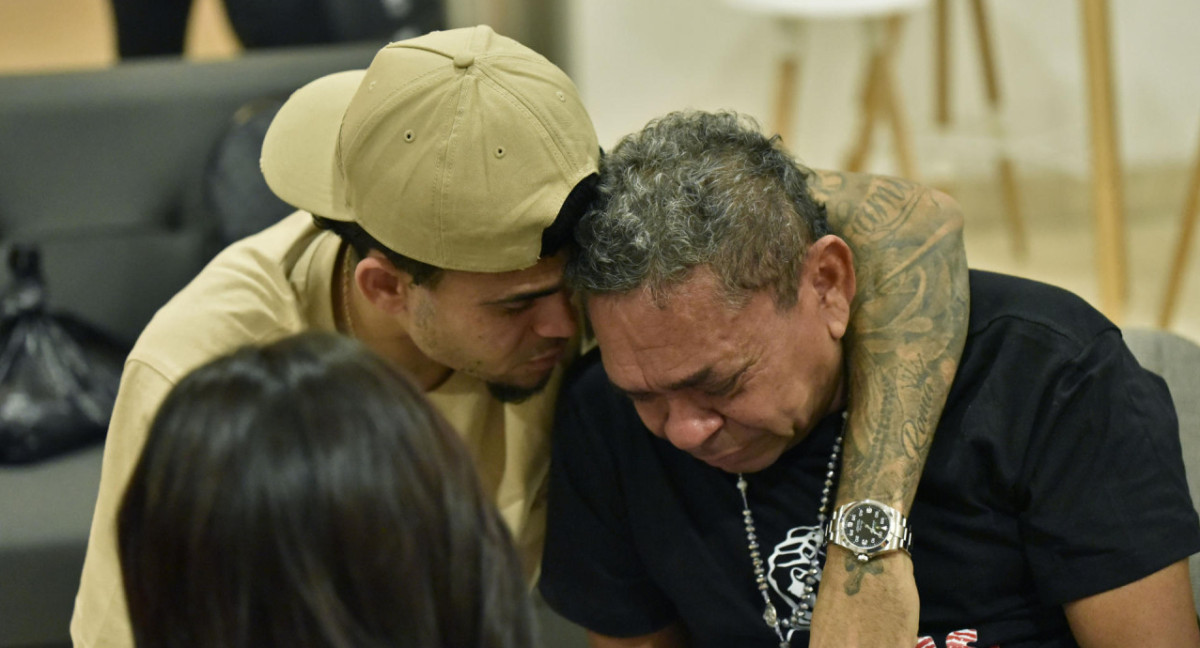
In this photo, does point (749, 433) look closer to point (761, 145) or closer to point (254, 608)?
point (761, 145)

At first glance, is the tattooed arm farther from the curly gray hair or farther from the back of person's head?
the back of person's head

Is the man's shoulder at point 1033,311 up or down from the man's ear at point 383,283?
up

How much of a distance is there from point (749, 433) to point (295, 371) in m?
0.62

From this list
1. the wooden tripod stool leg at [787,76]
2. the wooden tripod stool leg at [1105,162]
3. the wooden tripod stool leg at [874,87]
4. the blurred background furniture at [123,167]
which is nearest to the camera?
the blurred background furniture at [123,167]

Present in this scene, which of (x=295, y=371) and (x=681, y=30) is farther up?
(x=295, y=371)

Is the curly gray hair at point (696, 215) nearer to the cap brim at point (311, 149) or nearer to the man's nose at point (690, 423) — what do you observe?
the man's nose at point (690, 423)

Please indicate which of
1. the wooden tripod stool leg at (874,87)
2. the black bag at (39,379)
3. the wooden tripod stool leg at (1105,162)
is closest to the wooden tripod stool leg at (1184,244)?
the wooden tripod stool leg at (1105,162)

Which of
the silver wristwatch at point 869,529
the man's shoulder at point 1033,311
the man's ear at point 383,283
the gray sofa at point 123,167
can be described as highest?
the man's shoulder at point 1033,311

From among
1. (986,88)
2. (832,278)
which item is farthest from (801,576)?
(986,88)

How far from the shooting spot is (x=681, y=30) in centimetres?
380

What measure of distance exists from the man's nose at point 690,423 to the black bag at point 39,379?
1326 millimetres

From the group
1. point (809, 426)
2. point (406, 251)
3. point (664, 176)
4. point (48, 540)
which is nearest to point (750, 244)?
point (664, 176)

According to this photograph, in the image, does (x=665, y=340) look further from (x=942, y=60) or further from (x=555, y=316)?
(x=942, y=60)

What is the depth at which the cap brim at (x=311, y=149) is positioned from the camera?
4.68ft
